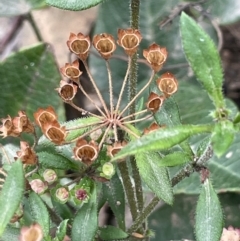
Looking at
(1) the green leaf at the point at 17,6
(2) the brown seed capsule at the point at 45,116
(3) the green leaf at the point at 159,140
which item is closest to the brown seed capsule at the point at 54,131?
(2) the brown seed capsule at the point at 45,116

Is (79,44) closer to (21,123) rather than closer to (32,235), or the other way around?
(21,123)

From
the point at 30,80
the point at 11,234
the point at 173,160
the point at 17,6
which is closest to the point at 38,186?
the point at 11,234

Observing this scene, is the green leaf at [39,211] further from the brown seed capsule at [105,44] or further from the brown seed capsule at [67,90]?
the brown seed capsule at [105,44]

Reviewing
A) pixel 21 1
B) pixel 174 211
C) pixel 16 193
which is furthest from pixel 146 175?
pixel 21 1

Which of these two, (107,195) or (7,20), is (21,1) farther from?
(107,195)

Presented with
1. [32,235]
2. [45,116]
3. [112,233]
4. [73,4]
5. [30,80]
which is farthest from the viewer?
[30,80]

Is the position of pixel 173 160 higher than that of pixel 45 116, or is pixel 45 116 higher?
pixel 45 116

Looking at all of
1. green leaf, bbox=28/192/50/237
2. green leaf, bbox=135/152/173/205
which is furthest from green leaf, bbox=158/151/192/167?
green leaf, bbox=28/192/50/237
